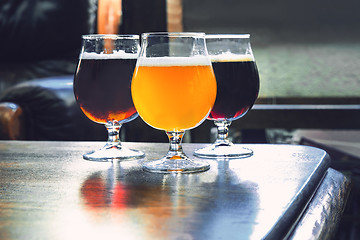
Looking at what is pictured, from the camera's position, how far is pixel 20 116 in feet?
5.44

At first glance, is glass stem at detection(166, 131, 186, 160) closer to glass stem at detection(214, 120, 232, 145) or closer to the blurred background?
glass stem at detection(214, 120, 232, 145)

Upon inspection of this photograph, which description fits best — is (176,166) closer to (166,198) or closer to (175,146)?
(175,146)

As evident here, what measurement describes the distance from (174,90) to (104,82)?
0.58 feet

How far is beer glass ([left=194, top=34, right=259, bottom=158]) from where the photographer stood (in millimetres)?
852

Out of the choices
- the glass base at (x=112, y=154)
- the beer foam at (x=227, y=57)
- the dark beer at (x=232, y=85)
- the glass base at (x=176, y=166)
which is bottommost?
A: the glass base at (x=112, y=154)

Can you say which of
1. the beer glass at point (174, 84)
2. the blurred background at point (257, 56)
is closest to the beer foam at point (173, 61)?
the beer glass at point (174, 84)

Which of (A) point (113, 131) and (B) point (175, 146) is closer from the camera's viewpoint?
(B) point (175, 146)

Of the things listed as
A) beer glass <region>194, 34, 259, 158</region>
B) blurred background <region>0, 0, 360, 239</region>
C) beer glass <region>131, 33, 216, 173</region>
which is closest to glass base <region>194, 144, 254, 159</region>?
beer glass <region>194, 34, 259, 158</region>

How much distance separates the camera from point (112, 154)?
0.86 metres

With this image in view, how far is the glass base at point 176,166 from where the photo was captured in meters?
0.72

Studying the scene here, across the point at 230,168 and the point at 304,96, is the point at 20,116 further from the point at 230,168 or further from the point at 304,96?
the point at 304,96

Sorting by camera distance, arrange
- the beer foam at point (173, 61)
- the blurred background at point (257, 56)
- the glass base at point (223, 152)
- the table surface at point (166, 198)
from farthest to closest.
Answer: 1. the blurred background at point (257, 56)
2. the glass base at point (223, 152)
3. the beer foam at point (173, 61)
4. the table surface at point (166, 198)

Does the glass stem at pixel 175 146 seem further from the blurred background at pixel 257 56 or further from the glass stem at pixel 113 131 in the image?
the blurred background at pixel 257 56

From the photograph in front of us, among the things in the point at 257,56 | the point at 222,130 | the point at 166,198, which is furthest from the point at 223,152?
the point at 257,56
